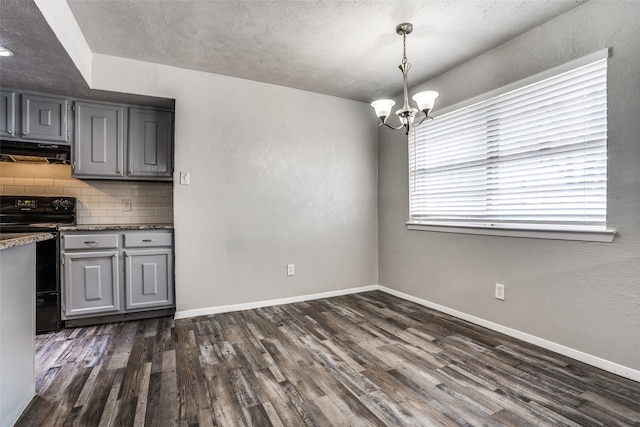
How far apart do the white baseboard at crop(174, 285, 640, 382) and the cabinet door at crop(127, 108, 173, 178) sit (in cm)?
148

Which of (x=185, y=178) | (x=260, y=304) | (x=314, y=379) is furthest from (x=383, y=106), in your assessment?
(x=260, y=304)

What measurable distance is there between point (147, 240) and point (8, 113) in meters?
1.60

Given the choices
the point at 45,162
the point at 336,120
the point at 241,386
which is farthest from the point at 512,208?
the point at 45,162

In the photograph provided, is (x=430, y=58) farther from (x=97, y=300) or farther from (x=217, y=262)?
(x=97, y=300)

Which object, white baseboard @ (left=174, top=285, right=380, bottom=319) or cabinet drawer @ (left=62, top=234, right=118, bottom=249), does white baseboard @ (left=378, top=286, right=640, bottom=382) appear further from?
cabinet drawer @ (left=62, top=234, right=118, bottom=249)

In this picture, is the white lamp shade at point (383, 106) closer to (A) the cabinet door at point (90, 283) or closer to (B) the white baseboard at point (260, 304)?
(B) the white baseboard at point (260, 304)

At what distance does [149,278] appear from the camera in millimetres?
2975

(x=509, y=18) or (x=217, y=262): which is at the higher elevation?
(x=509, y=18)

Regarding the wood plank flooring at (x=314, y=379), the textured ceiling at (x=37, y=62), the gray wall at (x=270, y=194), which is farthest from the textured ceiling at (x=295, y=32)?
the wood plank flooring at (x=314, y=379)

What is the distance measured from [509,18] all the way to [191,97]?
2821 millimetres

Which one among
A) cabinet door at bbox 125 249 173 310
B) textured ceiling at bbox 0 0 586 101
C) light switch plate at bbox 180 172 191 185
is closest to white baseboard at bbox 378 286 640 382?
textured ceiling at bbox 0 0 586 101

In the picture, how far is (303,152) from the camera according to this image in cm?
364

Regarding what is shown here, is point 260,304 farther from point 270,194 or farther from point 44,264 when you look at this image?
point 44,264

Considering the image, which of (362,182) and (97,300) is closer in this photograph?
(97,300)
